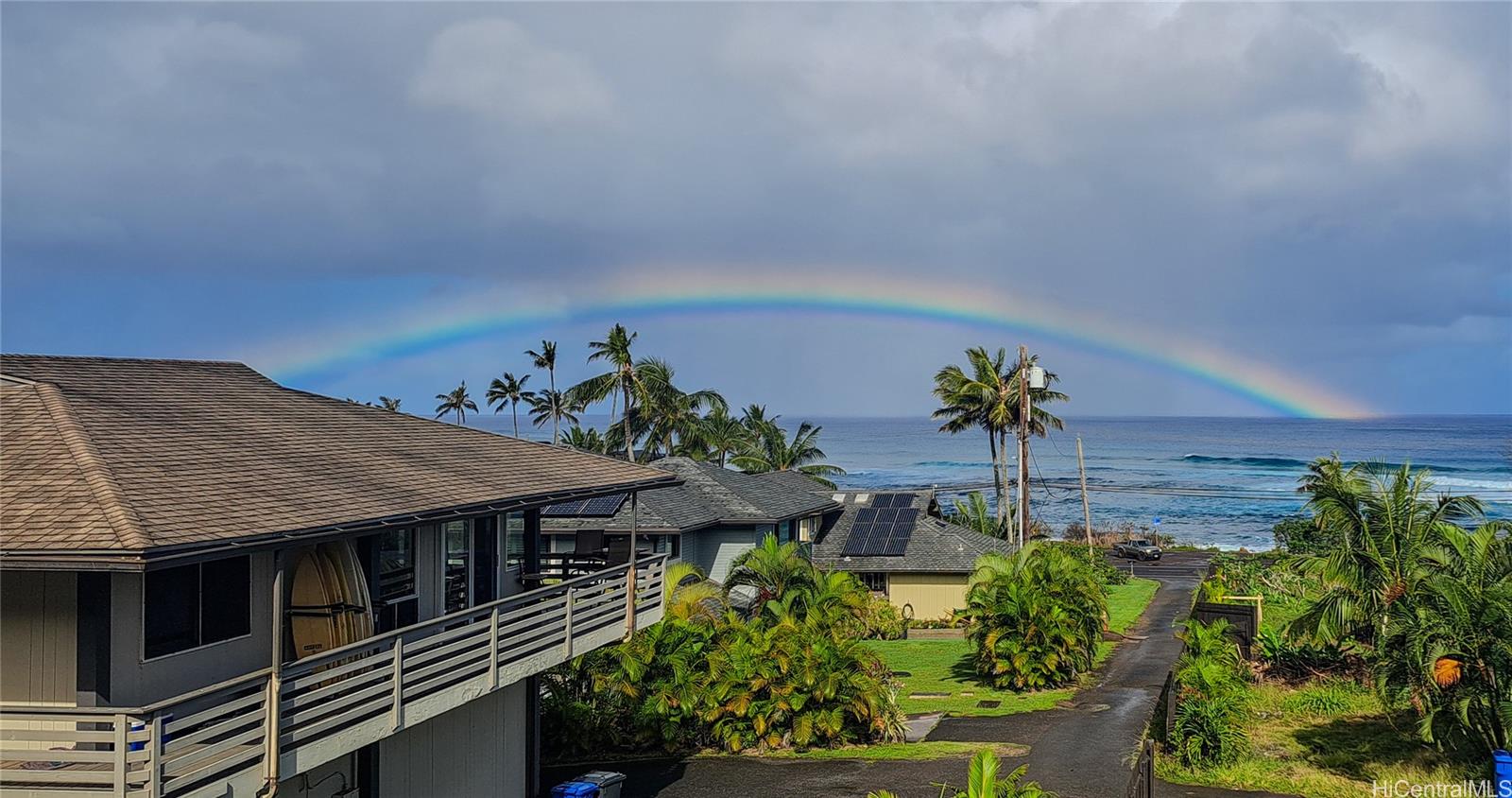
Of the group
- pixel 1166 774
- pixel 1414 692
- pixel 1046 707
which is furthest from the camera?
pixel 1046 707

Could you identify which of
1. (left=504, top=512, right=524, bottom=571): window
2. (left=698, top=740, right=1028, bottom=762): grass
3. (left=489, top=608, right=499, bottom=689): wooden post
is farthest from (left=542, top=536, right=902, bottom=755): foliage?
(left=489, top=608, right=499, bottom=689): wooden post

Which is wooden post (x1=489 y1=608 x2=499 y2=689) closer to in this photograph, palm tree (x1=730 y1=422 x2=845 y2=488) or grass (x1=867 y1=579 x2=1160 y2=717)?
grass (x1=867 y1=579 x2=1160 y2=717)

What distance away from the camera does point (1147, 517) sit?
13400 centimetres

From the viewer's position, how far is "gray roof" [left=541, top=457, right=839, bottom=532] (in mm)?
38375

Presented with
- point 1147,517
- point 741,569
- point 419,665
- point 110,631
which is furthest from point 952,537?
point 1147,517

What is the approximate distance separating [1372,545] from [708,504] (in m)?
23.8

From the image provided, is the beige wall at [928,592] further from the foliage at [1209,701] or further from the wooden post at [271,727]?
the wooden post at [271,727]

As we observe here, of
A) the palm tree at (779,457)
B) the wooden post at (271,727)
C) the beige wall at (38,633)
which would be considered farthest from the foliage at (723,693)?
the palm tree at (779,457)

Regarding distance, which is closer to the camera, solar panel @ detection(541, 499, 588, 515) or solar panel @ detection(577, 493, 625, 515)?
solar panel @ detection(577, 493, 625, 515)

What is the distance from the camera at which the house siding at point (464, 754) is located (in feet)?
56.9

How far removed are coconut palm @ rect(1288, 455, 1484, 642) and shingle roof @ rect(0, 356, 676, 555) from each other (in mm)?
14468

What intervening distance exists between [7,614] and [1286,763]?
21.8 m

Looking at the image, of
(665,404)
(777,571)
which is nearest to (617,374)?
(665,404)

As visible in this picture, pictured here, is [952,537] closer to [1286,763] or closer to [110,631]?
[1286,763]
